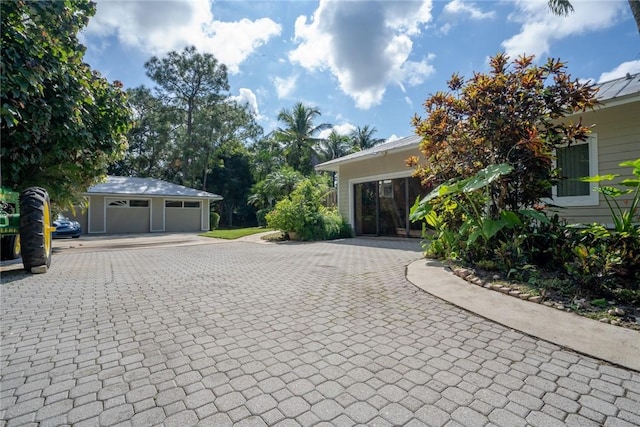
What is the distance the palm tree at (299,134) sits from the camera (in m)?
28.5

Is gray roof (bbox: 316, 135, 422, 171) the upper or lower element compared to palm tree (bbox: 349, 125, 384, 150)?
lower

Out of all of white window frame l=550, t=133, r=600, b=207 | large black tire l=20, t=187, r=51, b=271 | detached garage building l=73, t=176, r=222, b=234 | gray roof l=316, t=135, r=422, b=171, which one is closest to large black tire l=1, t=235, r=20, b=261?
large black tire l=20, t=187, r=51, b=271

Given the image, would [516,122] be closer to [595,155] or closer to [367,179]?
[595,155]

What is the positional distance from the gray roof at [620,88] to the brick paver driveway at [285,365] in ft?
20.1

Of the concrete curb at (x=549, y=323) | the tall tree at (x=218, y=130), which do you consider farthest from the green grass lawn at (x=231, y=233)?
the tall tree at (x=218, y=130)

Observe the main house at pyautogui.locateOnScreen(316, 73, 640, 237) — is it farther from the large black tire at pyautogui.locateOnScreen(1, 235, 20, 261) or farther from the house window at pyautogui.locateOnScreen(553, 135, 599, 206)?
the large black tire at pyautogui.locateOnScreen(1, 235, 20, 261)

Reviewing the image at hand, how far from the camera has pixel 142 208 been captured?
68.2 ft

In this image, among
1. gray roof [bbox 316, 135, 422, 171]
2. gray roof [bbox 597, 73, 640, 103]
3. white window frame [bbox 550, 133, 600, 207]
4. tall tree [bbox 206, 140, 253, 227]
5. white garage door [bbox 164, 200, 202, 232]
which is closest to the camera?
gray roof [bbox 597, 73, 640, 103]

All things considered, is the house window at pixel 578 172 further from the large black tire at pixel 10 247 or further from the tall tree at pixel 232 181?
the tall tree at pixel 232 181

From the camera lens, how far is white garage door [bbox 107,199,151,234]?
19781mm

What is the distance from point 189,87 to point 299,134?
1186 centimetres

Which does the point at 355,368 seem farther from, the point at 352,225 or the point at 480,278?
the point at 352,225

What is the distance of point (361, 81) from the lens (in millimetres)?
13047

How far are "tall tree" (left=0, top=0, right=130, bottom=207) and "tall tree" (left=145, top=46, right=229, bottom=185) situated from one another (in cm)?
2041
